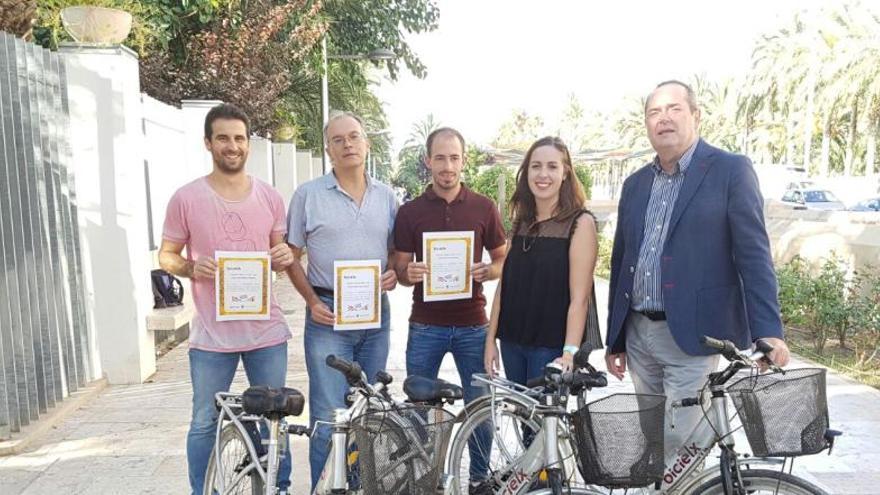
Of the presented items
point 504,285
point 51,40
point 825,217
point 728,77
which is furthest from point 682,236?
point 728,77

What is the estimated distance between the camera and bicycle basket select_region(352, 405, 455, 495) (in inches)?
87.0

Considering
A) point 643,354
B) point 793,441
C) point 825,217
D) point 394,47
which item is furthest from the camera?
point 825,217

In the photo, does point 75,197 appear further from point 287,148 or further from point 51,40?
point 287,148

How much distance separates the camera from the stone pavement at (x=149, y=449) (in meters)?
4.16

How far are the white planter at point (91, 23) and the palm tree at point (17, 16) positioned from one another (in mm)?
268

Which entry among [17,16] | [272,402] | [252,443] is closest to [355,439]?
[272,402]

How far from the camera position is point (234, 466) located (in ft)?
10.00

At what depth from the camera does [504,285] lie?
3.48 metres

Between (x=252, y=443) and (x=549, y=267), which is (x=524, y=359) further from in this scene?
(x=252, y=443)

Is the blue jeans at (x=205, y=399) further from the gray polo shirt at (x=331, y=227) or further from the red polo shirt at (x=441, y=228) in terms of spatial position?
the red polo shirt at (x=441, y=228)

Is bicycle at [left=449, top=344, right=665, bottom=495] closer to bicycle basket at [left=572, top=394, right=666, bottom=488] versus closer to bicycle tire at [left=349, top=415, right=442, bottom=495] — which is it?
bicycle basket at [left=572, top=394, right=666, bottom=488]

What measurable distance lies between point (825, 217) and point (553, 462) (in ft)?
66.4

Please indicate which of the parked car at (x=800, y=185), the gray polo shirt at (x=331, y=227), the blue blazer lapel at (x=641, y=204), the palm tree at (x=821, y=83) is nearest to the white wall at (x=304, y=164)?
the gray polo shirt at (x=331, y=227)

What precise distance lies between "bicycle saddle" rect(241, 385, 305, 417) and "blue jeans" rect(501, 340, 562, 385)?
3.92ft
